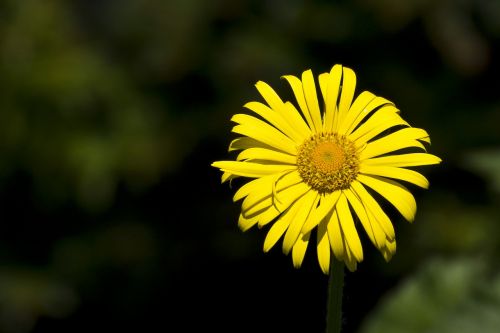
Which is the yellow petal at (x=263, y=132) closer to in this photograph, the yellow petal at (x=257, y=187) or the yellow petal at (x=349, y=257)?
the yellow petal at (x=257, y=187)

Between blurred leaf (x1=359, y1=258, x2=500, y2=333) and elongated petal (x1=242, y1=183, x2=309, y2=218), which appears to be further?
blurred leaf (x1=359, y1=258, x2=500, y2=333)

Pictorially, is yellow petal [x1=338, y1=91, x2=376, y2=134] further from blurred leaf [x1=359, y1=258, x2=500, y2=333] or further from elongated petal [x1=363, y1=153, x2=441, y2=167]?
blurred leaf [x1=359, y1=258, x2=500, y2=333]

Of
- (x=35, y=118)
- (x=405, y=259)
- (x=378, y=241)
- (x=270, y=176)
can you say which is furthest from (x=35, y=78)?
(x=378, y=241)

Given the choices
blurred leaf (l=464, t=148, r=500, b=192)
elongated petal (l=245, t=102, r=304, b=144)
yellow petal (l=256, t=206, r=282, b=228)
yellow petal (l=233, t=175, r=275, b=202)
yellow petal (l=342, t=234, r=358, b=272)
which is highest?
blurred leaf (l=464, t=148, r=500, b=192)

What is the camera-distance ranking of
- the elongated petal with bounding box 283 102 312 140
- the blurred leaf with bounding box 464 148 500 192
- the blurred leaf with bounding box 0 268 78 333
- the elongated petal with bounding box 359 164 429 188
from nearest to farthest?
the elongated petal with bounding box 359 164 429 188, the elongated petal with bounding box 283 102 312 140, the blurred leaf with bounding box 464 148 500 192, the blurred leaf with bounding box 0 268 78 333

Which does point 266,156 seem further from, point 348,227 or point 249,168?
point 348,227

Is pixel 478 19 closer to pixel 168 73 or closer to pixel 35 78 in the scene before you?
pixel 168 73

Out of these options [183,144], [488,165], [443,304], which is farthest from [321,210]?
[183,144]

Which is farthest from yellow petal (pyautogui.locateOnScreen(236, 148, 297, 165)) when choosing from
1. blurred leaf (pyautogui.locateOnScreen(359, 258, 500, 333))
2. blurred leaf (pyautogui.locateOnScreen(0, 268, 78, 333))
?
blurred leaf (pyautogui.locateOnScreen(0, 268, 78, 333))
